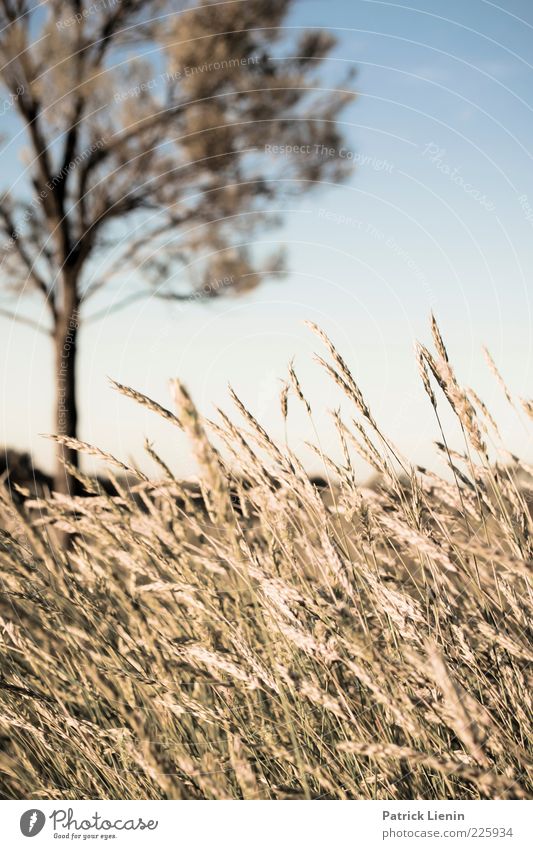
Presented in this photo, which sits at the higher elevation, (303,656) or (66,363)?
(66,363)

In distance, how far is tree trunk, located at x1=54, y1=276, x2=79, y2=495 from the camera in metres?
4.98

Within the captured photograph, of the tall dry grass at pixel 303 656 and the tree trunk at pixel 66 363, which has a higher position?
the tree trunk at pixel 66 363

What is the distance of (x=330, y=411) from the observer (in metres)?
1.27

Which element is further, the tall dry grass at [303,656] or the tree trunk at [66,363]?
the tree trunk at [66,363]

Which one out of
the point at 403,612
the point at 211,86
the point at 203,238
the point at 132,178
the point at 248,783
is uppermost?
the point at 211,86

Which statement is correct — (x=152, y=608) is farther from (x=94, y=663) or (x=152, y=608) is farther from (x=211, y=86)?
(x=211, y=86)

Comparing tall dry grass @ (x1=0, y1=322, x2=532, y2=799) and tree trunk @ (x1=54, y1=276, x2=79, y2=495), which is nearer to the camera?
tall dry grass @ (x1=0, y1=322, x2=532, y2=799)

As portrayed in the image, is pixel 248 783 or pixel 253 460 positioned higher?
pixel 253 460

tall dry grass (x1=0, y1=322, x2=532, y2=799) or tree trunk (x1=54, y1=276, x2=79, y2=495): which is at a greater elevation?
tree trunk (x1=54, y1=276, x2=79, y2=495)

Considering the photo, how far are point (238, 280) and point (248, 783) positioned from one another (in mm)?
4558

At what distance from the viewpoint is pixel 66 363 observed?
521cm

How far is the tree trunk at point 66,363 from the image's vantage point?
16.3 feet

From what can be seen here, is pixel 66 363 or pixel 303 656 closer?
pixel 303 656

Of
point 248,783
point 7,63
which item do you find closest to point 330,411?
point 248,783
